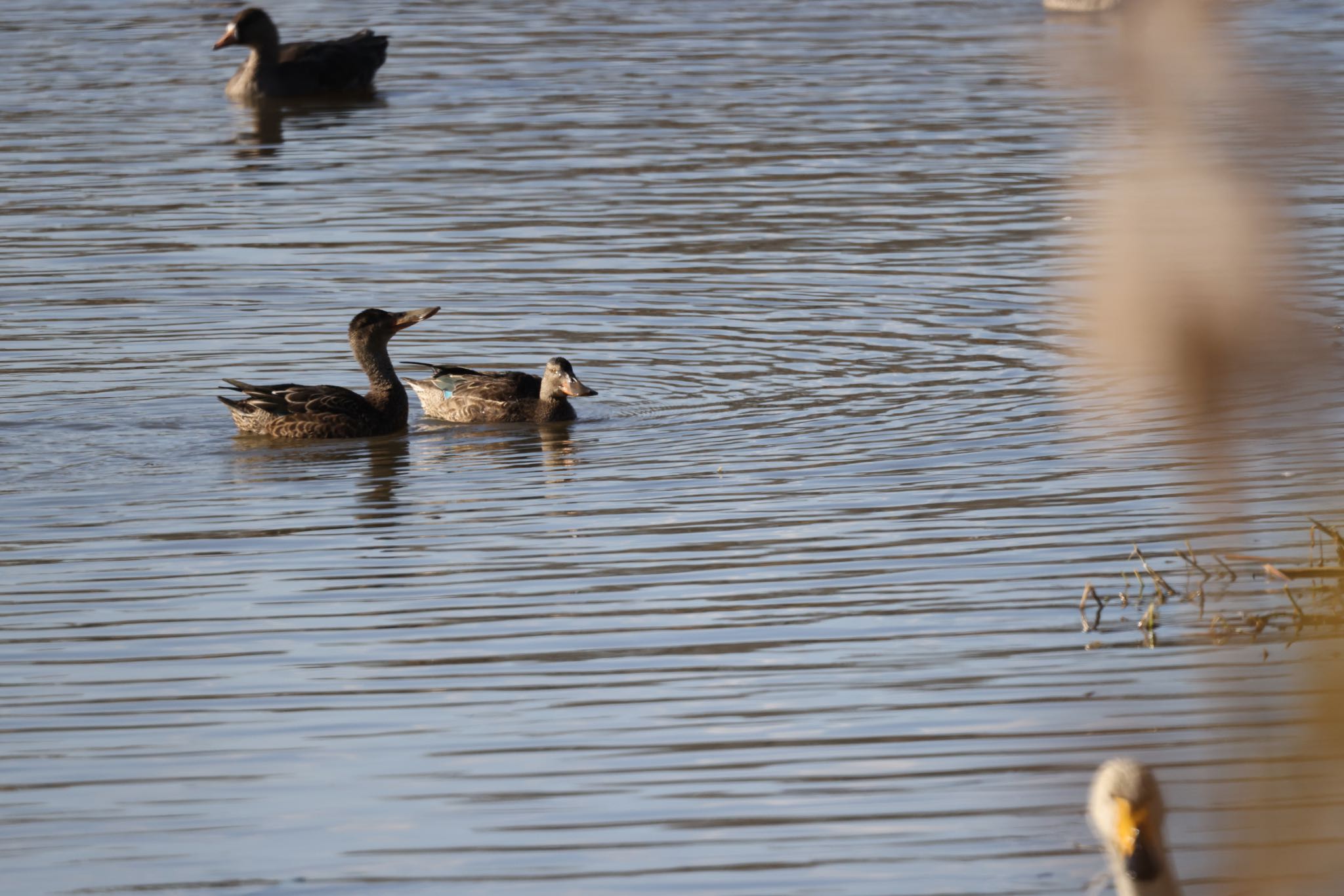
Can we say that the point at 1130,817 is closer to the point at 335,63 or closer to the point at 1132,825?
the point at 1132,825

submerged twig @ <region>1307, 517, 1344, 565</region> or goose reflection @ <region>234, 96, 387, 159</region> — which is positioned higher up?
submerged twig @ <region>1307, 517, 1344, 565</region>

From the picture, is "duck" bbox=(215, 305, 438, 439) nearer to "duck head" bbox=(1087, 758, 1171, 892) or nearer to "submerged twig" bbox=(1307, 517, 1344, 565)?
"submerged twig" bbox=(1307, 517, 1344, 565)

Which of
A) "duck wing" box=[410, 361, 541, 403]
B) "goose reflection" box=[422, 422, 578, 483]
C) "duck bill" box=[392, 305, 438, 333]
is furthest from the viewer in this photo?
"duck bill" box=[392, 305, 438, 333]

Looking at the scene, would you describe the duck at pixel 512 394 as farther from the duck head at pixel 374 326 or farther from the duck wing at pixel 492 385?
the duck head at pixel 374 326

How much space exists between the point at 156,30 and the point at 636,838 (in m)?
32.1

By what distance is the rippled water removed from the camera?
5379mm

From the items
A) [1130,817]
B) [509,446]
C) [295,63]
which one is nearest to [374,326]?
[509,446]

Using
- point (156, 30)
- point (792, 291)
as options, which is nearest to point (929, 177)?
point (792, 291)

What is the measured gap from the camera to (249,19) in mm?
28406

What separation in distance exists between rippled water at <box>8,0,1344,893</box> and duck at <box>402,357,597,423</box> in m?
0.16

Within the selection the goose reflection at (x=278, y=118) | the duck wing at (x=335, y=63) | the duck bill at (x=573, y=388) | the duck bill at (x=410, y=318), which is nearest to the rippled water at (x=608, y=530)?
the duck bill at (x=573, y=388)

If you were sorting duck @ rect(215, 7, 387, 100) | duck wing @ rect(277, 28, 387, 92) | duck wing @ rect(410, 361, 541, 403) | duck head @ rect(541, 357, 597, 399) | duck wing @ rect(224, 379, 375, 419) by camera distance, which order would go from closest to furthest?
1. duck wing @ rect(224, 379, 375, 419)
2. duck head @ rect(541, 357, 597, 399)
3. duck wing @ rect(410, 361, 541, 403)
4. duck @ rect(215, 7, 387, 100)
5. duck wing @ rect(277, 28, 387, 92)

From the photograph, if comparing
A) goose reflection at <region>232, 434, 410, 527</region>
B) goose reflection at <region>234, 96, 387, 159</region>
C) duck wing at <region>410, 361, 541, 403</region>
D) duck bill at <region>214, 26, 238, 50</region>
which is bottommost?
goose reflection at <region>234, 96, 387, 159</region>

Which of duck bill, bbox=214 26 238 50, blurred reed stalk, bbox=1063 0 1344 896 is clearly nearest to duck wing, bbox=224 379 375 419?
blurred reed stalk, bbox=1063 0 1344 896
